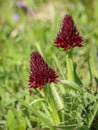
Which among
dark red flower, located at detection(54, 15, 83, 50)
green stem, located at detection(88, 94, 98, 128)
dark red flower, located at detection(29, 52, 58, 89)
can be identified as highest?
dark red flower, located at detection(54, 15, 83, 50)

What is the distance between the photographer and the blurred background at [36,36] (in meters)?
2.55

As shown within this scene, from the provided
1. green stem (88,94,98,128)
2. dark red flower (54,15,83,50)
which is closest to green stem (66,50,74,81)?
dark red flower (54,15,83,50)

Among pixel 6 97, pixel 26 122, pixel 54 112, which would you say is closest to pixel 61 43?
pixel 54 112

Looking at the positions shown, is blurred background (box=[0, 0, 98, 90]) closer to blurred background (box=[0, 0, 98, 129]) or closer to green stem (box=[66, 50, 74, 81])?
blurred background (box=[0, 0, 98, 129])

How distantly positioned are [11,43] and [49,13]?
1113 millimetres

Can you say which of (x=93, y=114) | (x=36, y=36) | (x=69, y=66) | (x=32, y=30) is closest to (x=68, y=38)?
(x=69, y=66)

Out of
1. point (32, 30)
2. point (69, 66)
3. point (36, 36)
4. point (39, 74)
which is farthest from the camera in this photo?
point (32, 30)

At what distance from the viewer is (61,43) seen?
179 cm

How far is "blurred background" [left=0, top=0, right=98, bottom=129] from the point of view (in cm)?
255

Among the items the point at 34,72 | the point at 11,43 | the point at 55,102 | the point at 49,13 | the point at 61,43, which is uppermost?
the point at 49,13

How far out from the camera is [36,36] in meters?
3.41

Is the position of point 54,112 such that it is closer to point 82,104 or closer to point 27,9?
point 82,104

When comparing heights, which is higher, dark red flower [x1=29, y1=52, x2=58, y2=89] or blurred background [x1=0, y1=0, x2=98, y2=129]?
blurred background [x1=0, y1=0, x2=98, y2=129]

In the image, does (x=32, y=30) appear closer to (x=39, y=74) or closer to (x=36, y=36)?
(x=36, y=36)
